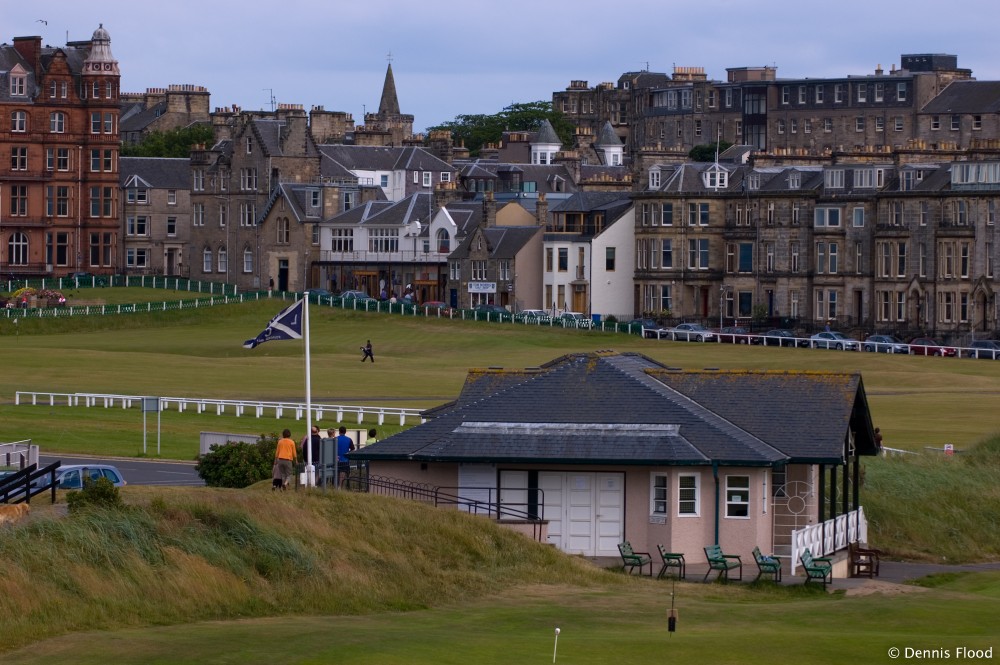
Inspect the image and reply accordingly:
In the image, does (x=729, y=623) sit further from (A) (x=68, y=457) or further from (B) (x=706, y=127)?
(B) (x=706, y=127)

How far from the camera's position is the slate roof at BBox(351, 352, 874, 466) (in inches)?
1677

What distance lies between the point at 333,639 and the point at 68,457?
89.0ft

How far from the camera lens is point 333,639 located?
30.1 metres

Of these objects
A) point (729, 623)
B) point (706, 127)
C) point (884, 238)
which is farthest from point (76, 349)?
point (706, 127)

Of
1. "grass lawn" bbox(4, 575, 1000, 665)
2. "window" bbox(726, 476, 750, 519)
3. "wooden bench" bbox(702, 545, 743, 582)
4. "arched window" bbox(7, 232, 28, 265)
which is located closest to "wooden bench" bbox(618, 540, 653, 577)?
"wooden bench" bbox(702, 545, 743, 582)

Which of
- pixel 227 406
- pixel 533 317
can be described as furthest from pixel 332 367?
pixel 533 317

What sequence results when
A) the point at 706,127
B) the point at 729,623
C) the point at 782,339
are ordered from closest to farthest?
1. the point at 729,623
2. the point at 782,339
3. the point at 706,127

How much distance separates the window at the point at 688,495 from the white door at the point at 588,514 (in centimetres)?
116

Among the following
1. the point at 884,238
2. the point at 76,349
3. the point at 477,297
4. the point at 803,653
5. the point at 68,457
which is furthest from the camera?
the point at 477,297

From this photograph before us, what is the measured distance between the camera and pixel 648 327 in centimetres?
11956

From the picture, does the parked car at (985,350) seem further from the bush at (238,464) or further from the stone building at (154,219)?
the stone building at (154,219)

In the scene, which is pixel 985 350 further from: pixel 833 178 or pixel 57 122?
pixel 57 122

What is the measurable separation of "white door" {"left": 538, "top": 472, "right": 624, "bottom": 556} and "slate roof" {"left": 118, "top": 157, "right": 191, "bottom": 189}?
12360cm

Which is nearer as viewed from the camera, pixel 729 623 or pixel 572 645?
pixel 572 645
